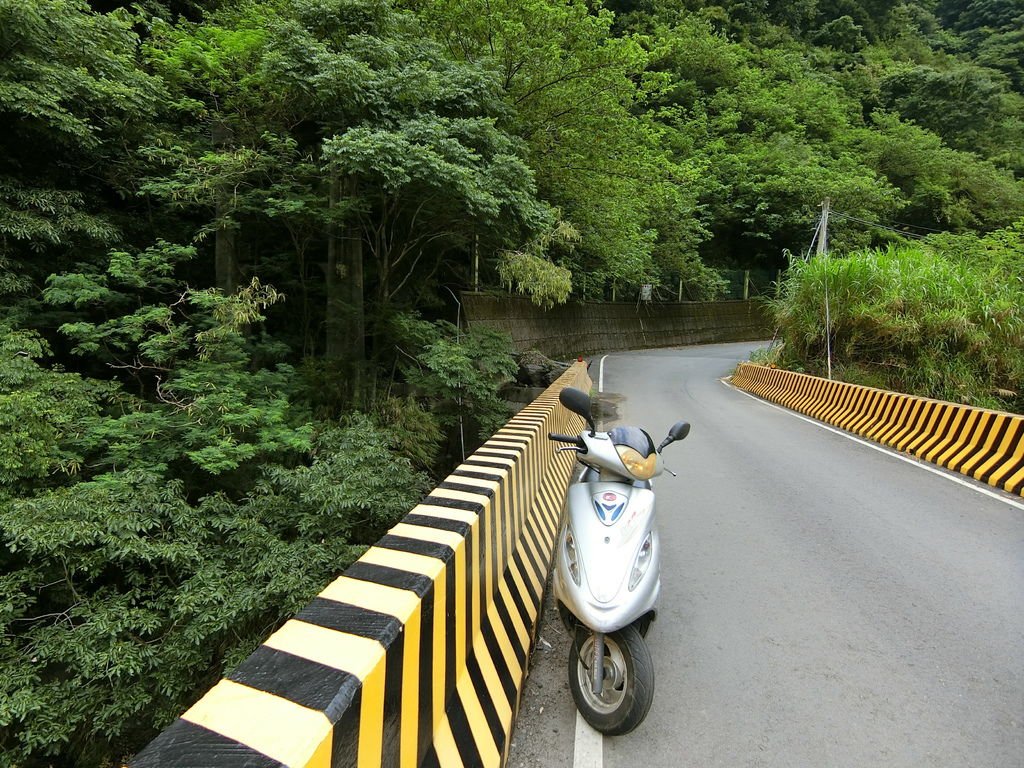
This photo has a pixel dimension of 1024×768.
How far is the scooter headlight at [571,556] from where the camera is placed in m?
2.61

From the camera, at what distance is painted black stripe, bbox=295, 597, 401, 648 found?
1.66m

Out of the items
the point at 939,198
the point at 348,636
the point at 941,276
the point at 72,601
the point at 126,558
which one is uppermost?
the point at 939,198

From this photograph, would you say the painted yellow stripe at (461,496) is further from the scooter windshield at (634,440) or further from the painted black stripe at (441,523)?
the scooter windshield at (634,440)

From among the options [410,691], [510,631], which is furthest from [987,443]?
[410,691]

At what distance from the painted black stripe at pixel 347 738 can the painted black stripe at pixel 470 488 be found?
1581mm

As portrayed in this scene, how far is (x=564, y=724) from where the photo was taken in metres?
2.61

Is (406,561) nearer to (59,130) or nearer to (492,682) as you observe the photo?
(492,682)

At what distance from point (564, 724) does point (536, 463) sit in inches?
95.0

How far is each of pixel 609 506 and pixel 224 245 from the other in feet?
28.7

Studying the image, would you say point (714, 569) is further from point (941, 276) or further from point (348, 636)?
point (941, 276)

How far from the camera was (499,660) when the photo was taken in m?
2.70

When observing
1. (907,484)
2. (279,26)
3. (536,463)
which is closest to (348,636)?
(536,463)

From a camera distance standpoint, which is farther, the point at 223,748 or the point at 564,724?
the point at 564,724

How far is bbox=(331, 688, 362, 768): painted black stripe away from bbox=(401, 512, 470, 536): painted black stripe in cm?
104
